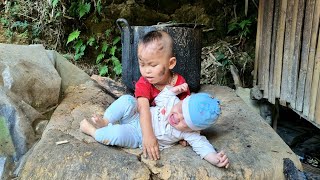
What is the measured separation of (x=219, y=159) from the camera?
1855mm

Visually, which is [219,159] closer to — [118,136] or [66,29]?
[118,136]

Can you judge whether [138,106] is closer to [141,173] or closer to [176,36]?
[141,173]

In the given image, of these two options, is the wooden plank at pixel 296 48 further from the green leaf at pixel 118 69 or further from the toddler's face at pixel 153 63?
the green leaf at pixel 118 69

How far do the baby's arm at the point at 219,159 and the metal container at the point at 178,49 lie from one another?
1349mm

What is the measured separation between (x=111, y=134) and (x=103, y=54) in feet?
9.88

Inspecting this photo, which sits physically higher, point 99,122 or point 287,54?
point 287,54

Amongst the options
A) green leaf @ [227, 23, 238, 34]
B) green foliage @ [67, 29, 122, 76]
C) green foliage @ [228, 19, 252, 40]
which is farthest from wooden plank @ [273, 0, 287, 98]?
green foliage @ [67, 29, 122, 76]

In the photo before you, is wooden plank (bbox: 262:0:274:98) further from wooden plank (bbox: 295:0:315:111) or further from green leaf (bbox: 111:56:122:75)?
green leaf (bbox: 111:56:122:75)

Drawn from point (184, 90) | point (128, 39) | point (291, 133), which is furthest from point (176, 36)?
point (291, 133)

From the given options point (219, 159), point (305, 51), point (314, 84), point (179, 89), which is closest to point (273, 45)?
point (305, 51)

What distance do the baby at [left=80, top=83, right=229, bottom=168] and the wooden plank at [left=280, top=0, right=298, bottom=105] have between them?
1.52m

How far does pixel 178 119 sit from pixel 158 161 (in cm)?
26

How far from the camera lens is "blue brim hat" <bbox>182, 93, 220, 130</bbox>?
6.19 ft

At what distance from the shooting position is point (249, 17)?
4918mm
